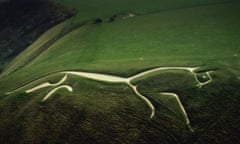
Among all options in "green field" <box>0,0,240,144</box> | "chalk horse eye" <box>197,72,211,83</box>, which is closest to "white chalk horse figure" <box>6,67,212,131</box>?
"chalk horse eye" <box>197,72,211,83</box>

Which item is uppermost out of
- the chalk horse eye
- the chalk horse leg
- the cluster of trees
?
the cluster of trees

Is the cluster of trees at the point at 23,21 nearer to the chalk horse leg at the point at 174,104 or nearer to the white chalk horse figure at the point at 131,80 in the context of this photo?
the white chalk horse figure at the point at 131,80

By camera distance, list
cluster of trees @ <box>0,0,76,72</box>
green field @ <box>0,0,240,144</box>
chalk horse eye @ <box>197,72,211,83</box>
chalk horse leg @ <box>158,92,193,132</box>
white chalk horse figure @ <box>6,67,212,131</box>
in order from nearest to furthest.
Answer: green field @ <box>0,0,240,144</box>
chalk horse leg @ <box>158,92,193,132</box>
white chalk horse figure @ <box>6,67,212,131</box>
chalk horse eye @ <box>197,72,211,83</box>
cluster of trees @ <box>0,0,76,72</box>

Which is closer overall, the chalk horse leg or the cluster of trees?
the chalk horse leg

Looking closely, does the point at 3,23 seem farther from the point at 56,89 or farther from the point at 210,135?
the point at 210,135

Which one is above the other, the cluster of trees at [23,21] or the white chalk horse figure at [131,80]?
the cluster of trees at [23,21]

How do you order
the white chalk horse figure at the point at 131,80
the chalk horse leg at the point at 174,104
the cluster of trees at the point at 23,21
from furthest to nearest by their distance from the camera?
the cluster of trees at the point at 23,21 < the white chalk horse figure at the point at 131,80 < the chalk horse leg at the point at 174,104

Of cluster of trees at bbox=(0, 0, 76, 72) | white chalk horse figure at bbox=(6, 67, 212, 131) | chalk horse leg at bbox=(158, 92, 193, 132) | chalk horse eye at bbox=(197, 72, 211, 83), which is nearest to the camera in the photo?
chalk horse leg at bbox=(158, 92, 193, 132)

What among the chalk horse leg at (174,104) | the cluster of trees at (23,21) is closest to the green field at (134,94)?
the chalk horse leg at (174,104)

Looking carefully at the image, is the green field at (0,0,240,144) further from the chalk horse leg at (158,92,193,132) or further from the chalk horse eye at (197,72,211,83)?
the chalk horse eye at (197,72,211,83)
